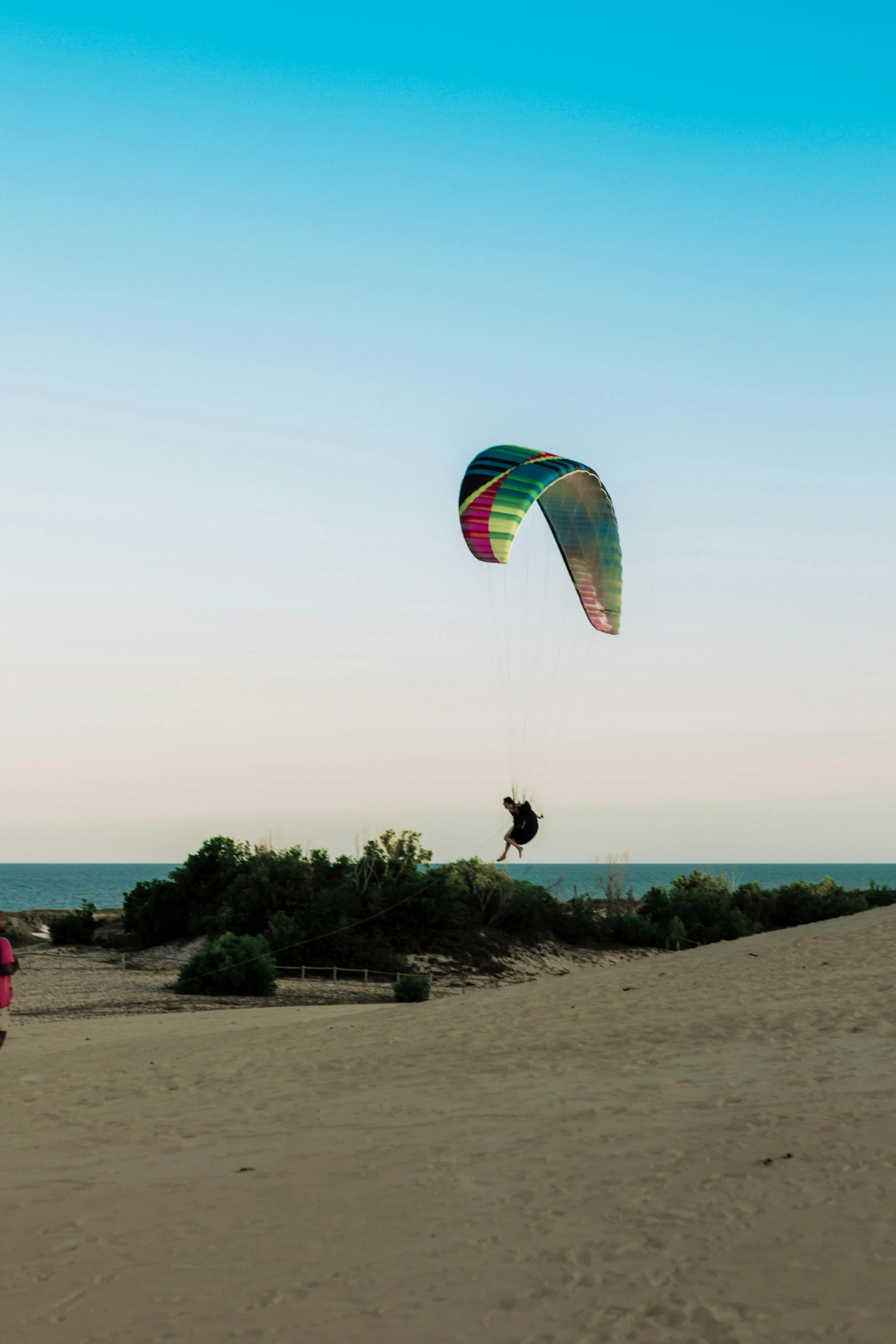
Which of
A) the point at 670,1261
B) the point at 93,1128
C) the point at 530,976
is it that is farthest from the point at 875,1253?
the point at 530,976

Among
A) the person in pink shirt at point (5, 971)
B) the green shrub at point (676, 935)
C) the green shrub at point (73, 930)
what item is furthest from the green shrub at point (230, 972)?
the green shrub at point (676, 935)

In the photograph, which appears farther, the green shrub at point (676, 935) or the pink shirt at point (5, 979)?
the green shrub at point (676, 935)

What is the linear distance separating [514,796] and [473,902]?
80.3 feet

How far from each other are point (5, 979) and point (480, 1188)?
20.9 feet

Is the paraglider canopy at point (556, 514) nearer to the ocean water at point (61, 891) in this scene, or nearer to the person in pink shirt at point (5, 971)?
the person in pink shirt at point (5, 971)

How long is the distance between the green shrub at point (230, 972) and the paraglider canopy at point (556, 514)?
13.2m

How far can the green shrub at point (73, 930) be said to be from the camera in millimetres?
39438

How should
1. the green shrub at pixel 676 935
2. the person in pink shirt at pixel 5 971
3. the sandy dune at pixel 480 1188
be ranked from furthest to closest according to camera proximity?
the green shrub at pixel 676 935 → the person in pink shirt at pixel 5 971 → the sandy dune at pixel 480 1188

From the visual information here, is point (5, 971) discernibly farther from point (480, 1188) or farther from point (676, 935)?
point (676, 935)

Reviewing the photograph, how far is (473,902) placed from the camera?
39.6 meters

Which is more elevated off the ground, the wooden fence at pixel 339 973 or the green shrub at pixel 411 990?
the green shrub at pixel 411 990

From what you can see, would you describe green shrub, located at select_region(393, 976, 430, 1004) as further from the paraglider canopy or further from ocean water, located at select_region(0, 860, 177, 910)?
ocean water, located at select_region(0, 860, 177, 910)

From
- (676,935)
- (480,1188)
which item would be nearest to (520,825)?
(480,1188)

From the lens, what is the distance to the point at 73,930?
39.7 metres
